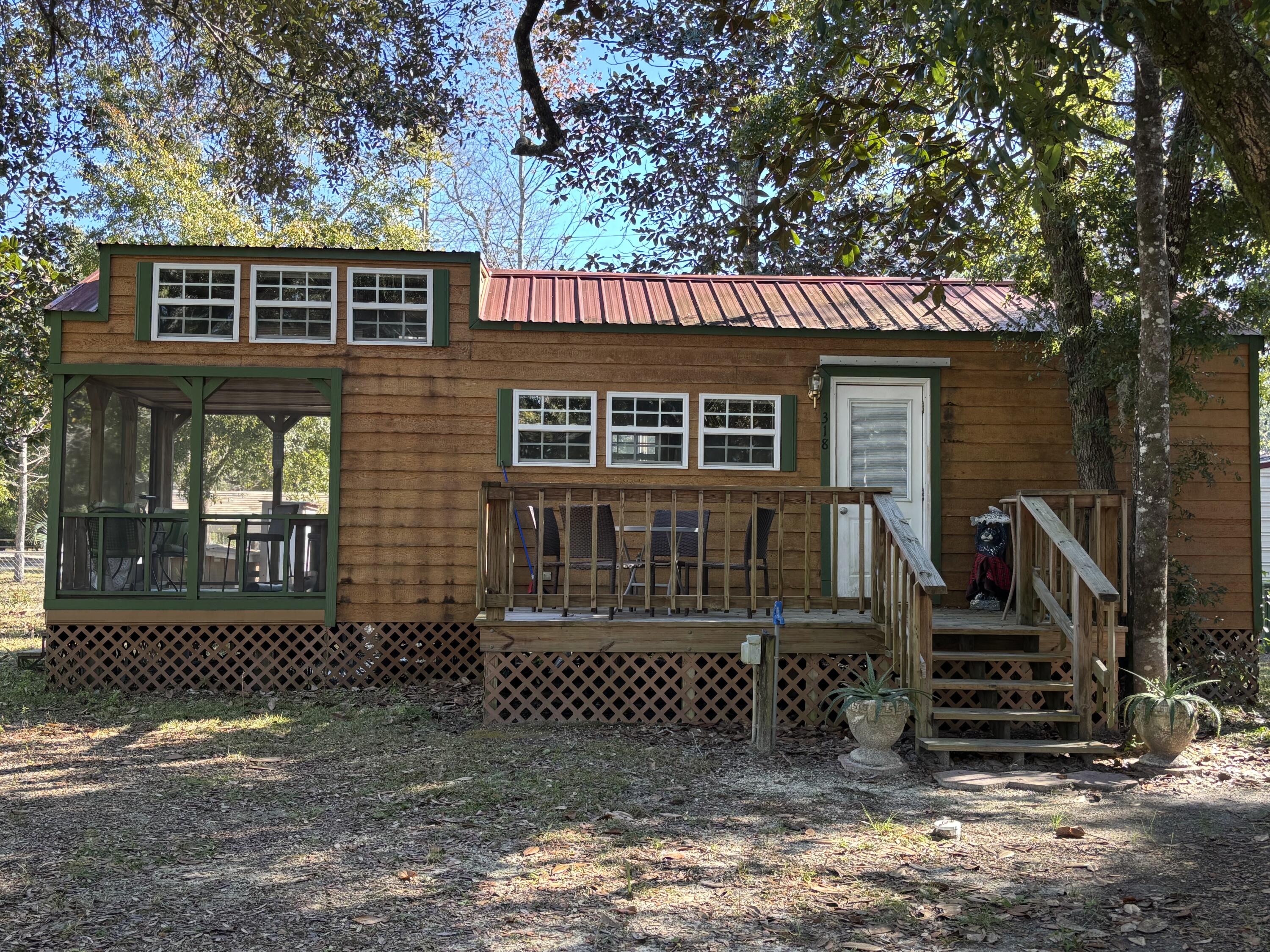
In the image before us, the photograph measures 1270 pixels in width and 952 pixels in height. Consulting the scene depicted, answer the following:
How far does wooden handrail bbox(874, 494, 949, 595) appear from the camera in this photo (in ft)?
20.2

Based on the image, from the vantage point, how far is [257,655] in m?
8.83

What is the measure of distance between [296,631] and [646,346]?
378cm

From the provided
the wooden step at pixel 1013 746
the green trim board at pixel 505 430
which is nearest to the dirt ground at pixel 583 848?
the wooden step at pixel 1013 746

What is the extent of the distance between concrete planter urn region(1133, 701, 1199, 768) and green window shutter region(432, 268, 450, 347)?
5928 millimetres

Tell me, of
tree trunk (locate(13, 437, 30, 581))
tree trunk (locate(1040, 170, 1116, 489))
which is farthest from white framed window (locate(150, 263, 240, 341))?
tree trunk (locate(13, 437, 30, 581))

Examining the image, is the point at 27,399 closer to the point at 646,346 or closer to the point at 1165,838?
the point at 646,346

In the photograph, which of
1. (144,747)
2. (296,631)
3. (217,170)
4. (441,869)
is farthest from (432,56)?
(441,869)

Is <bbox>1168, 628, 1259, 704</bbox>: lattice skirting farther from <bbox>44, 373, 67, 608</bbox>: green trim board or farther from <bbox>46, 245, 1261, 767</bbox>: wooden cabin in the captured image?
<bbox>44, 373, 67, 608</bbox>: green trim board

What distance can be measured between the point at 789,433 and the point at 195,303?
510cm

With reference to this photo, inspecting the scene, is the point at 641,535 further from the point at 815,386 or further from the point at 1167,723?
the point at 1167,723

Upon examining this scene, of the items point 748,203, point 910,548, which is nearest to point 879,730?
point 910,548

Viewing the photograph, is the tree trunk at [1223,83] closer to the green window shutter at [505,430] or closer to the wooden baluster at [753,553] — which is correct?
the wooden baluster at [753,553]

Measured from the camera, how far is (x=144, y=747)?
6.71 m

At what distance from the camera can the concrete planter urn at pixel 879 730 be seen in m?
6.05
